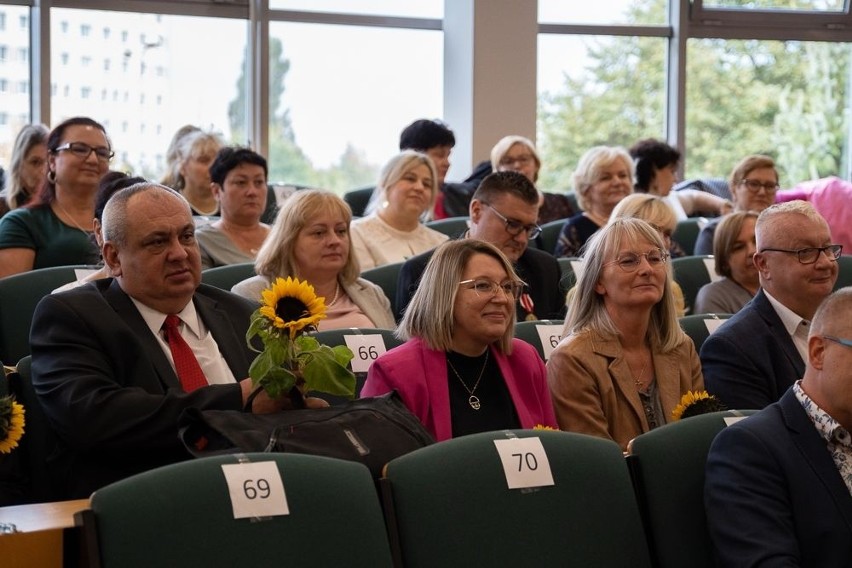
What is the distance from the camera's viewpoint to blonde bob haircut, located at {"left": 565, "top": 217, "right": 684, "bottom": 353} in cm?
351

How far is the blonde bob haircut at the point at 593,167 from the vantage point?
6293mm

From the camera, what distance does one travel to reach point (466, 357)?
3.26 m

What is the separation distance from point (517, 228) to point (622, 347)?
1184mm

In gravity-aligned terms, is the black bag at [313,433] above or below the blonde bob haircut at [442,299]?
below

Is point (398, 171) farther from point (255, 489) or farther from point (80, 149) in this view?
point (255, 489)

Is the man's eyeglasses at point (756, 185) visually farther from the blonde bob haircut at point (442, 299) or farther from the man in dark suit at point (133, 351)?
the man in dark suit at point (133, 351)

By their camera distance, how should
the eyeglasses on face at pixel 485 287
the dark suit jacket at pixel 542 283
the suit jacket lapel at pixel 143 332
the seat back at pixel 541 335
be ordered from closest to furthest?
the suit jacket lapel at pixel 143 332, the eyeglasses on face at pixel 485 287, the seat back at pixel 541 335, the dark suit jacket at pixel 542 283

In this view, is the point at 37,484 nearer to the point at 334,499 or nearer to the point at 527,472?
the point at 334,499

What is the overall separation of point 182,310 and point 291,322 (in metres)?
0.64

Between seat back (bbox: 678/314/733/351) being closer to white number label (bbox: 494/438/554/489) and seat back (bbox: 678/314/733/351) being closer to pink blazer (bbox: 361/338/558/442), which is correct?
pink blazer (bbox: 361/338/558/442)

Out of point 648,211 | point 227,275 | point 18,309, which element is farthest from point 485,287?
point 648,211

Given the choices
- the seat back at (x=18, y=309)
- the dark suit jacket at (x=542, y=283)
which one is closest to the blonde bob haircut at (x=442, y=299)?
the dark suit jacket at (x=542, y=283)

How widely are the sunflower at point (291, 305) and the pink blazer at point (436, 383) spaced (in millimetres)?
587

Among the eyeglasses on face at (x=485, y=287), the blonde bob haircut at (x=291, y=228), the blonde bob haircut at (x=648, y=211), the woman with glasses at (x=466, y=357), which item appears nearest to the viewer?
the woman with glasses at (x=466, y=357)
